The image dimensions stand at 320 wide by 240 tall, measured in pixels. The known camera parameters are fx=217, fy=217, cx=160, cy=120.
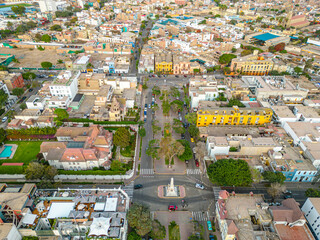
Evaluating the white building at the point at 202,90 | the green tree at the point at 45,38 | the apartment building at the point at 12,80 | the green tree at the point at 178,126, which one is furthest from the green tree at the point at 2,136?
the green tree at the point at 45,38

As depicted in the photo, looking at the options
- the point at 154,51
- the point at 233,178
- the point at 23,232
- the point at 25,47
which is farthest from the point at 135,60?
the point at 23,232

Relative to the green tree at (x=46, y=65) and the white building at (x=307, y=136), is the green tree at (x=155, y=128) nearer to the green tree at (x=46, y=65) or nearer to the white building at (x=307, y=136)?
the white building at (x=307, y=136)

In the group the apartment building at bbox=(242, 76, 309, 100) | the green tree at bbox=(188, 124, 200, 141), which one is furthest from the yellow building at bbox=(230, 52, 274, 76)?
the green tree at bbox=(188, 124, 200, 141)

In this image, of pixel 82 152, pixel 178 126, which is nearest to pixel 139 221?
pixel 82 152

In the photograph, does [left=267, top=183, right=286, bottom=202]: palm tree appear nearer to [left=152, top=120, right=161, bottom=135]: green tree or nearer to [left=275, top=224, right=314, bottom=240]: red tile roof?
[left=275, top=224, right=314, bottom=240]: red tile roof

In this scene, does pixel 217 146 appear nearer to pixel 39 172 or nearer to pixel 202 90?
pixel 202 90
